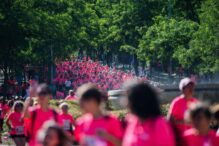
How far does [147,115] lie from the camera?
261 inches

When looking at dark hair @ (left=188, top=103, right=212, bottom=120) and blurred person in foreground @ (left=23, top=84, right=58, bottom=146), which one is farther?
blurred person in foreground @ (left=23, top=84, right=58, bottom=146)

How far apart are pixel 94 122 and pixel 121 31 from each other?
5584 cm

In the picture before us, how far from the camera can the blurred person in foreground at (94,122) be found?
7.76 meters

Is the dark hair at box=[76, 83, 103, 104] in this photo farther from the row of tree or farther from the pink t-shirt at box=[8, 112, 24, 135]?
the row of tree

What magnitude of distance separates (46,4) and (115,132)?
123 ft

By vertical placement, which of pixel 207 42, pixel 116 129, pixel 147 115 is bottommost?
pixel 116 129

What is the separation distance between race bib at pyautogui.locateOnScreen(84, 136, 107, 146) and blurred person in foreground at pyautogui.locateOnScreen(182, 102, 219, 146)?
789 millimetres

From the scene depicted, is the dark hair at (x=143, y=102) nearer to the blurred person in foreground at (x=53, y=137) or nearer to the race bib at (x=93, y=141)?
the blurred person in foreground at (x=53, y=137)

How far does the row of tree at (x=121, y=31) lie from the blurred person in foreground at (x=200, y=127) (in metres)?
32.5

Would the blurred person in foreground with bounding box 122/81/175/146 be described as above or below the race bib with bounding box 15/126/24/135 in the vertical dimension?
above

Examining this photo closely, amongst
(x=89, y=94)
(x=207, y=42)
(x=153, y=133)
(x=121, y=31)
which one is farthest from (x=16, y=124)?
(x=121, y=31)

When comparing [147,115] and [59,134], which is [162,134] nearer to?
[147,115]

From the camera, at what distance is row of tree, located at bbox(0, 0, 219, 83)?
1615 inches

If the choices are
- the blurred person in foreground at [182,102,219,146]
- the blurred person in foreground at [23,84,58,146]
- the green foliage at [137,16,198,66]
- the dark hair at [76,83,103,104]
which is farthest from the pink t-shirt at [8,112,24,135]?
the green foliage at [137,16,198,66]
